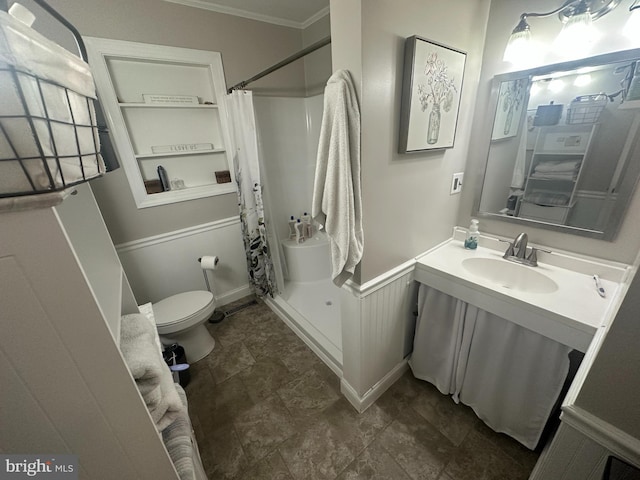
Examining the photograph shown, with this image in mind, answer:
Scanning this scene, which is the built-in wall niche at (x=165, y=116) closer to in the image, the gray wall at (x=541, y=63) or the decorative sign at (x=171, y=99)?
the decorative sign at (x=171, y=99)

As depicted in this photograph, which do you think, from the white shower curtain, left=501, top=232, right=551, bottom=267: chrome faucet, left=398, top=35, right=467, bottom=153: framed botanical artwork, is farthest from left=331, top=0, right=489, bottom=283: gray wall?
the white shower curtain

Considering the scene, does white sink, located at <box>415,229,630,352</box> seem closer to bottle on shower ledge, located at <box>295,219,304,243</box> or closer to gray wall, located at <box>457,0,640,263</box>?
gray wall, located at <box>457,0,640,263</box>

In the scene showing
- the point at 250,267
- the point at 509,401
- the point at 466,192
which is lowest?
the point at 509,401

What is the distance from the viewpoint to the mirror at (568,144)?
3.34ft

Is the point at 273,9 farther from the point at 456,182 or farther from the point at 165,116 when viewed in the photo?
the point at 456,182

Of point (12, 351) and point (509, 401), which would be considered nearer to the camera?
point (12, 351)

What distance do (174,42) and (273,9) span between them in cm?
79

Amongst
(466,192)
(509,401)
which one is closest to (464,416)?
(509,401)

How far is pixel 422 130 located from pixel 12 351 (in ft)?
4.55

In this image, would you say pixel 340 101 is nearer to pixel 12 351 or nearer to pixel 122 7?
pixel 12 351

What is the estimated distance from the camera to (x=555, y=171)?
4.01 feet

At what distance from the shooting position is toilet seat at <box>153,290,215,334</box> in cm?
166

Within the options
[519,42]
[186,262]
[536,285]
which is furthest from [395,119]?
[186,262]

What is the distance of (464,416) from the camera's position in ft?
4.58
